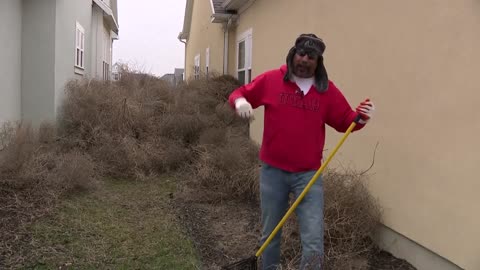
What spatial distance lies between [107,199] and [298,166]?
3479 millimetres

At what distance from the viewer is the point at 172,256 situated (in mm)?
4172

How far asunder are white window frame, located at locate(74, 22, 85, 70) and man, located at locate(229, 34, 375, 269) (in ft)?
30.5

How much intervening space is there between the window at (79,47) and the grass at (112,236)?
658cm

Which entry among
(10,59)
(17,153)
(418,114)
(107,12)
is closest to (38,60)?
(10,59)

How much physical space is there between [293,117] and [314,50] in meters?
0.46

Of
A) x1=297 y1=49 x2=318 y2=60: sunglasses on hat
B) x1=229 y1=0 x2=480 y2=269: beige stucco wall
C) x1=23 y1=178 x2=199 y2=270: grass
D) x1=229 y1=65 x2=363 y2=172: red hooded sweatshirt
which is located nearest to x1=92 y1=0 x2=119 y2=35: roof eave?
x1=23 y1=178 x2=199 y2=270: grass

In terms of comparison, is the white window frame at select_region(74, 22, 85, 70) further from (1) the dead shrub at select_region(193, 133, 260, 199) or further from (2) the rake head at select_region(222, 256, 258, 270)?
(2) the rake head at select_region(222, 256, 258, 270)

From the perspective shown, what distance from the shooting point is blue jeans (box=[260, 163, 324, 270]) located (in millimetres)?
3053

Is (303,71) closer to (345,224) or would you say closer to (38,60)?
(345,224)

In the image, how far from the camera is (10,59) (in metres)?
7.83

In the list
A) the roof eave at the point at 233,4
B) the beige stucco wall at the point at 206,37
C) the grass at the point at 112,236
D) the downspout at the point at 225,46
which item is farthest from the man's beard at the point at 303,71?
the beige stucco wall at the point at 206,37

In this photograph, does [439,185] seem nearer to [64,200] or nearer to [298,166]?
[298,166]

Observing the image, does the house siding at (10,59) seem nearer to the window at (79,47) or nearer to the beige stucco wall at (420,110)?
the window at (79,47)

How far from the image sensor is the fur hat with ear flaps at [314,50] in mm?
3037
